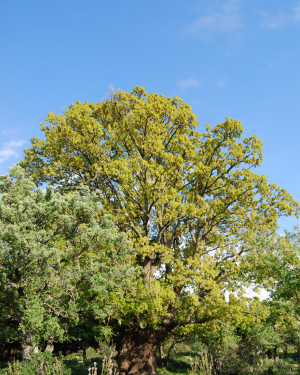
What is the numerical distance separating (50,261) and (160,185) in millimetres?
6870

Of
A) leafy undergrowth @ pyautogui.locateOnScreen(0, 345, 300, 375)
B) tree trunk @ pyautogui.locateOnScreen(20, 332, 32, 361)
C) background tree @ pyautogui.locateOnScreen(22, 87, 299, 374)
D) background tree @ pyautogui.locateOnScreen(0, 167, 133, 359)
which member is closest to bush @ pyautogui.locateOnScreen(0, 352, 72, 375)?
leafy undergrowth @ pyautogui.locateOnScreen(0, 345, 300, 375)

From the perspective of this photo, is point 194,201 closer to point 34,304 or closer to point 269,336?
point 34,304

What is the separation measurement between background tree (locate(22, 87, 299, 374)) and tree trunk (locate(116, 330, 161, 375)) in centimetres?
5

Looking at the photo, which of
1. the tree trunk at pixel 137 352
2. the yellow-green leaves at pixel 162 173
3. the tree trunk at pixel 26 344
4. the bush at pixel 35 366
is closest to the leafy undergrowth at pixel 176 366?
the bush at pixel 35 366

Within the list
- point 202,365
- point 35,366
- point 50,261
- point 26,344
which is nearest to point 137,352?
point 35,366

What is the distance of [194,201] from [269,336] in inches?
663

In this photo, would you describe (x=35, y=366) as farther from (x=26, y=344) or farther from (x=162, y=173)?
(x=162, y=173)

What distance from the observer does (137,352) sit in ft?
56.3

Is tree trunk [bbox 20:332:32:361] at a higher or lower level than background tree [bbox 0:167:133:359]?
lower

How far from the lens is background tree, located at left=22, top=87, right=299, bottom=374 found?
16.4 metres

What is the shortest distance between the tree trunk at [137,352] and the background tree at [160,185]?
52 millimetres

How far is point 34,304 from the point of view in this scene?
1147 cm

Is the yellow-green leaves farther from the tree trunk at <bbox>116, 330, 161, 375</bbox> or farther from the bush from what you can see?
the bush

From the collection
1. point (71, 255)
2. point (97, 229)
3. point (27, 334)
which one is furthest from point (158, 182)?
point (27, 334)
